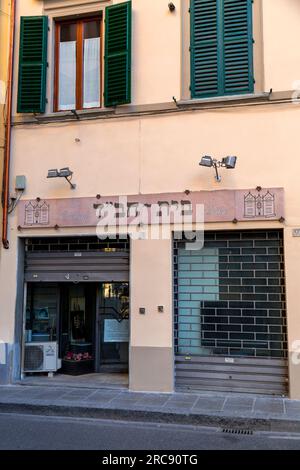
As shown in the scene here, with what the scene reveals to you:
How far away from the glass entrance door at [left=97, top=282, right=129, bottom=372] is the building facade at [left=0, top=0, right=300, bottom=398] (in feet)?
0.09

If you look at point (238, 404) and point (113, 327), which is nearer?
point (238, 404)

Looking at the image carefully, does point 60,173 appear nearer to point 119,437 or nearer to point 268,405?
point 119,437

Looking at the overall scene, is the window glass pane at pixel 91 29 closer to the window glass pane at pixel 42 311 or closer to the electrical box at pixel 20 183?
the electrical box at pixel 20 183

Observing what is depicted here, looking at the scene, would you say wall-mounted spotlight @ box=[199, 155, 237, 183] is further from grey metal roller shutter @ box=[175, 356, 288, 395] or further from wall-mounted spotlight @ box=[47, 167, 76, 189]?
grey metal roller shutter @ box=[175, 356, 288, 395]

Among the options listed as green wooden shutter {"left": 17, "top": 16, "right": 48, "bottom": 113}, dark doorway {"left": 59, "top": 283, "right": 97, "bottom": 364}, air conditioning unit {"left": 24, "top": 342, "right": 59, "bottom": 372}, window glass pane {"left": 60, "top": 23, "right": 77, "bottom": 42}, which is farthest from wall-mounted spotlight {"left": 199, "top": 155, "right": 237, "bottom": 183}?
air conditioning unit {"left": 24, "top": 342, "right": 59, "bottom": 372}

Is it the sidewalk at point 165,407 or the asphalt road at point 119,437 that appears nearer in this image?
the asphalt road at point 119,437

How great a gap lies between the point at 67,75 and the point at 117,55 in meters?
1.22

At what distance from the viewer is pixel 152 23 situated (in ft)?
30.1

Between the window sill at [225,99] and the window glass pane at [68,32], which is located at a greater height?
the window glass pane at [68,32]

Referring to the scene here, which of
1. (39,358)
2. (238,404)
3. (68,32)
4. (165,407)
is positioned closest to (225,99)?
(68,32)

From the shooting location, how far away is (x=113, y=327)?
1009cm

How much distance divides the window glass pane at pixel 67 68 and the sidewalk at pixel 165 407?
5268mm

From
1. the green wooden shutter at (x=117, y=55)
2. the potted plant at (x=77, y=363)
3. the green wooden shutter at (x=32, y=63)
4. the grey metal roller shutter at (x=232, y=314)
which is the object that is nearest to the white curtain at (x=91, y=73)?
the green wooden shutter at (x=117, y=55)

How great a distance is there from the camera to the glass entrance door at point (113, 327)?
1001 cm
